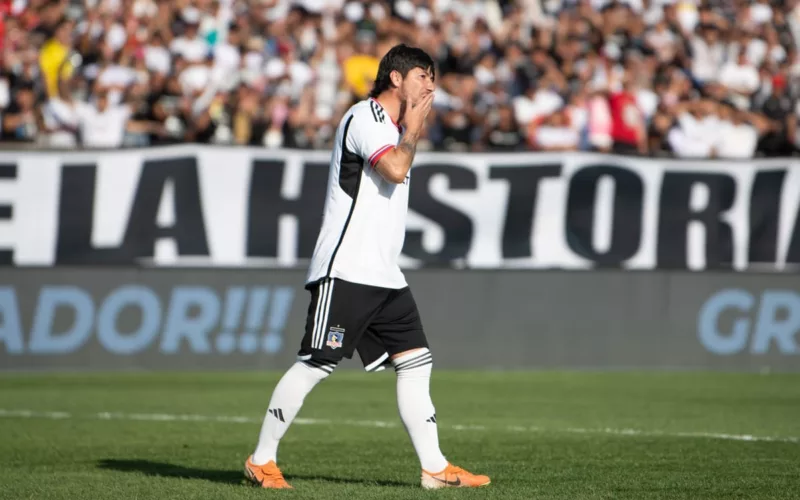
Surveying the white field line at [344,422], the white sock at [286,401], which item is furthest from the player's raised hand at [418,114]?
the white field line at [344,422]

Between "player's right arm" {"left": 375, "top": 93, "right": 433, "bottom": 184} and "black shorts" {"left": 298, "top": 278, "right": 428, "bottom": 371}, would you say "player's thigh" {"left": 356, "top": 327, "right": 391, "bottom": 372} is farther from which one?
"player's right arm" {"left": 375, "top": 93, "right": 433, "bottom": 184}

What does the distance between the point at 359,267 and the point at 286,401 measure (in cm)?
81

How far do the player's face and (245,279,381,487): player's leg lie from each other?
107 cm

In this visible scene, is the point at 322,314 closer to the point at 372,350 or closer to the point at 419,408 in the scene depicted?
the point at 372,350

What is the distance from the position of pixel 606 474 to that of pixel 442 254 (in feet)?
26.8

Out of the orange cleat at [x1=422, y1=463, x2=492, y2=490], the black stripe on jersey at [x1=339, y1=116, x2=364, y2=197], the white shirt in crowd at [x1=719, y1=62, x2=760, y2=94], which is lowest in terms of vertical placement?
the orange cleat at [x1=422, y1=463, x2=492, y2=490]

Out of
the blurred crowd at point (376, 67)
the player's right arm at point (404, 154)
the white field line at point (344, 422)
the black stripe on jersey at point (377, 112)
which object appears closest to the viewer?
the player's right arm at point (404, 154)

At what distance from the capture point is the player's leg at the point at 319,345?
7.30 meters

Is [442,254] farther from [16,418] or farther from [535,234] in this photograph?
[16,418]

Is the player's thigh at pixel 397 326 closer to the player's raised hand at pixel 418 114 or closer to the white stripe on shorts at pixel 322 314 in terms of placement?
the white stripe on shorts at pixel 322 314

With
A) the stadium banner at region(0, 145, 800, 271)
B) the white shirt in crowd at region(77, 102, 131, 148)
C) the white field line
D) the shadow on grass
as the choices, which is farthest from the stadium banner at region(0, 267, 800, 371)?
the shadow on grass

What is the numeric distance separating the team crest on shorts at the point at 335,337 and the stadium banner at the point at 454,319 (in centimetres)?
815

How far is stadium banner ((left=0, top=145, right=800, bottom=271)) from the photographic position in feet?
50.4

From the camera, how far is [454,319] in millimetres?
15852
